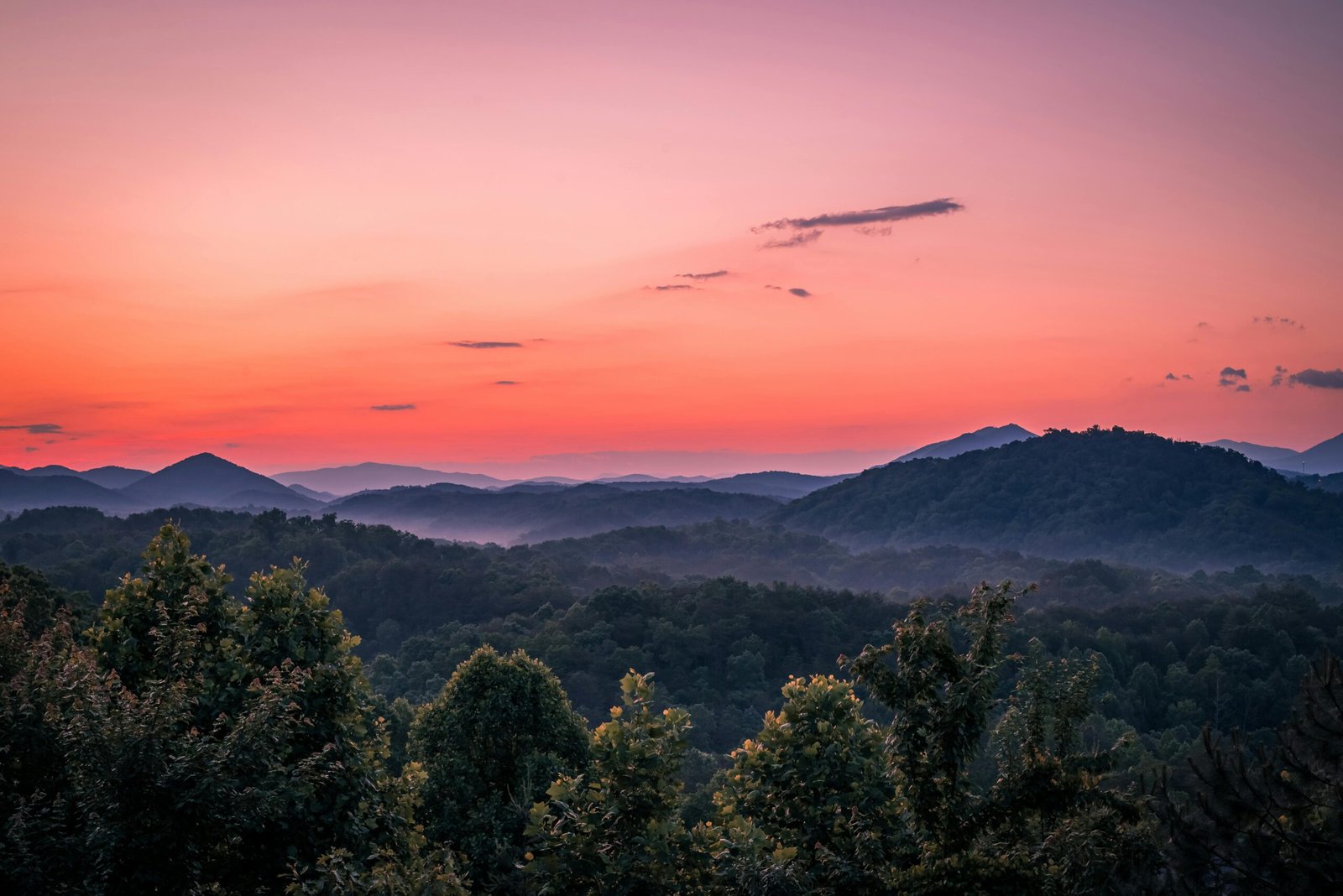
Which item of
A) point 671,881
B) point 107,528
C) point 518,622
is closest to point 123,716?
point 671,881

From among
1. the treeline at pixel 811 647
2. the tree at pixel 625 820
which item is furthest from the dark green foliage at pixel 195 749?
the treeline at pixel 811 647

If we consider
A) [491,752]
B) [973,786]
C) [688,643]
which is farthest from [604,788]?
[688,643]

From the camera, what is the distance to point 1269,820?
12.1 meters

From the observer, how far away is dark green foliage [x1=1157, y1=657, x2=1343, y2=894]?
1139 centimetres

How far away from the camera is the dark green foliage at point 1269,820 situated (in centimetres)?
1139

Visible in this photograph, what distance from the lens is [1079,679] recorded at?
1178 centimetres

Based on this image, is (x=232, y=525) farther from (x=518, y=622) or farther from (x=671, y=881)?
(x=671, y=881)

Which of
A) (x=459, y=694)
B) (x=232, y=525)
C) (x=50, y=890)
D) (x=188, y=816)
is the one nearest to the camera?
(x=50, y=890)

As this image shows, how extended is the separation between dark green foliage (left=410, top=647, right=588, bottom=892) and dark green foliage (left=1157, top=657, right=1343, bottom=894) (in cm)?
1188

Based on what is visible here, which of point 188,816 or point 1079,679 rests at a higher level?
point 1079,679

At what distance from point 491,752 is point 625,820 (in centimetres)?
966

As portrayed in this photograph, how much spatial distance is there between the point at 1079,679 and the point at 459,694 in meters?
14.3

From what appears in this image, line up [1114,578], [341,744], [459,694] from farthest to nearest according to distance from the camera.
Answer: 1. [1114,578]
2. [459,694]
3. [341,744]

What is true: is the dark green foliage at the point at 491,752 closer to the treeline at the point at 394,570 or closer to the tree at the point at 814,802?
the tree at the point at 814,802
